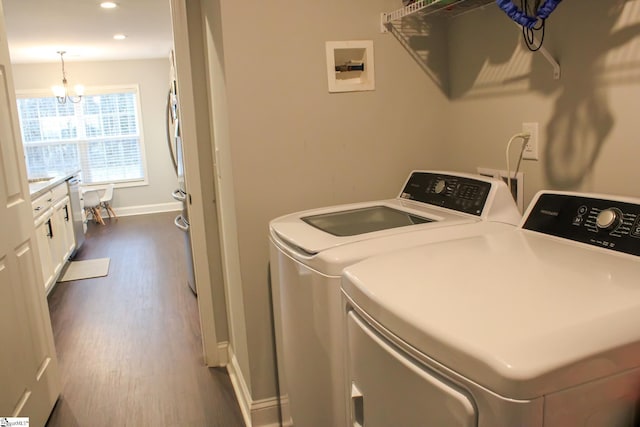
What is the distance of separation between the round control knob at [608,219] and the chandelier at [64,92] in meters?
6.83

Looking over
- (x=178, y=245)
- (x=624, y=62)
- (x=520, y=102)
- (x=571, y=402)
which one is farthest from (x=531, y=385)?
(x=178, y=245)

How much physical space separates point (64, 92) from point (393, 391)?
744cm

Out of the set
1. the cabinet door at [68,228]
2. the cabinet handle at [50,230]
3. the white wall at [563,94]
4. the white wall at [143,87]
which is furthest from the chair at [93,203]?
the white wall at [563,94]

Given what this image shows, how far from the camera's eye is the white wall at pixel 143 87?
7.16 m

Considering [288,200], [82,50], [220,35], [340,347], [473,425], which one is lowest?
[340,347]

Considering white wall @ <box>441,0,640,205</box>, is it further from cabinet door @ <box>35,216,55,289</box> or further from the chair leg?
the chair leg

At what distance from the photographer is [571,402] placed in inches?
27.2

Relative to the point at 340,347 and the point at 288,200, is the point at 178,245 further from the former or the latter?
the point at 340,347

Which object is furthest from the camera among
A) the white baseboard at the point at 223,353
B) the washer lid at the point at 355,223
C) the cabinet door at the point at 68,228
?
the cabinet door at the point at 68,228

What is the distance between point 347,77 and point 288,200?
1.78 ft

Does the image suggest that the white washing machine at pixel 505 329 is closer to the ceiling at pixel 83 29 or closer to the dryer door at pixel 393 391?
the dryer door at pixel 393 391

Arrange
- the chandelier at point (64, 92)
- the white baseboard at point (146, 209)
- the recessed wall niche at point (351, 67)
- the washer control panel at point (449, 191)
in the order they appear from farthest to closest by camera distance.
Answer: the white baseboard at point (146, 209)
the chandelier at point (64, 92)
the recessed wall niche at point (351, 67)
the washer control panel at point (449, 191)

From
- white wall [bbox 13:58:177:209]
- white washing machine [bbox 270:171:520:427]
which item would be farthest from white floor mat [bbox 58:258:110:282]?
white washing machine [bbox 270:171:520:427]

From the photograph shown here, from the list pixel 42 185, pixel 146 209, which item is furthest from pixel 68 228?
pixel 146 209
